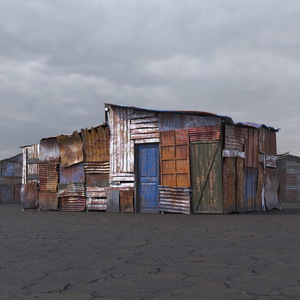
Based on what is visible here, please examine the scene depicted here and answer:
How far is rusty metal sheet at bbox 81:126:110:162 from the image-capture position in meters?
15.2

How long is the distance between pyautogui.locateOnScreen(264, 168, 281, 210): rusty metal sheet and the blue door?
4745mm

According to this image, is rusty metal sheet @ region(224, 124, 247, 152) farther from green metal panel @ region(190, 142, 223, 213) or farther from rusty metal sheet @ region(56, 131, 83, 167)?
rusty metal sheet @ region(56, 131, 83, 167)

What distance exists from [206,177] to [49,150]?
297 inches

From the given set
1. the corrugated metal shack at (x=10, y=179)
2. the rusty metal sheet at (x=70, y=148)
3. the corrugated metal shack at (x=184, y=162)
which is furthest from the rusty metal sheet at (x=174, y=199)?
the corrugated metal shack at (x=10, y=179)

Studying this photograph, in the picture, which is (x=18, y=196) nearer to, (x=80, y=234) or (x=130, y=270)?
(x=80, y=234)

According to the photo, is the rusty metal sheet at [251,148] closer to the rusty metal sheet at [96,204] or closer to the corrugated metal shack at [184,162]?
the corrugated metal shack at [184,162]

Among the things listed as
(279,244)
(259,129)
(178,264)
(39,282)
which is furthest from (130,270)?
(259,129)

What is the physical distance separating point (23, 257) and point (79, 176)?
35.9 feet

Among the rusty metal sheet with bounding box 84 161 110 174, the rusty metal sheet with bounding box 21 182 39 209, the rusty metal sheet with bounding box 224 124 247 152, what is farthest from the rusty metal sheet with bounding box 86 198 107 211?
the rusty metal sheet with bounding box 224 124 247 152

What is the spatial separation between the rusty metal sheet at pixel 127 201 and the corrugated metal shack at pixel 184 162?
4 centimetres

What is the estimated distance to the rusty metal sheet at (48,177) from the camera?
1672cm

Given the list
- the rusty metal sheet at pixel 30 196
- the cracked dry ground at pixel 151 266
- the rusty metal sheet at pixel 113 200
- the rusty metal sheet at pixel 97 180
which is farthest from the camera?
the rusty metal sheet at pixel 30 196

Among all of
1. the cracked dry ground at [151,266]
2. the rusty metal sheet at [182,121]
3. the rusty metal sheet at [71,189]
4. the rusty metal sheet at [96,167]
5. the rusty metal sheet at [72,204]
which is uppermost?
the rusty metal sheet at [182,121]

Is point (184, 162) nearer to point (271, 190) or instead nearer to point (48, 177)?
point (271, 190)
